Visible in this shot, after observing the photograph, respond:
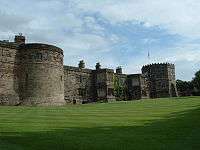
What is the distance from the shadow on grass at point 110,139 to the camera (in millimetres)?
16984

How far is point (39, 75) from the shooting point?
5169 centimetres

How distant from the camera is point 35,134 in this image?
19891 millimetres

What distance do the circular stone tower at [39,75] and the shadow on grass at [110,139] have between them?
29077 millimetres

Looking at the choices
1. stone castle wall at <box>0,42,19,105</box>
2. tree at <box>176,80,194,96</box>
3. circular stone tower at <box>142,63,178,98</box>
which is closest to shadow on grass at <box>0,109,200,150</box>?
stone castle wall at <box>0,42,19,105</box>

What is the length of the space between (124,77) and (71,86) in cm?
1728

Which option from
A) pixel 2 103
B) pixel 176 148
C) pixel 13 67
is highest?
pixel 13 67

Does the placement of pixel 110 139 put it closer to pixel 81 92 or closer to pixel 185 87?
pixel 81 92

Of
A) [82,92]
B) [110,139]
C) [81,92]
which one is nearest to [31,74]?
[81,92]

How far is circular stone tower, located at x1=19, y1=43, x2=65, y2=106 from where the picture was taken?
50938mm

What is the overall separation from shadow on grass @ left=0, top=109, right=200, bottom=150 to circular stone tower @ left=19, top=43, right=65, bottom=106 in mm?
29077

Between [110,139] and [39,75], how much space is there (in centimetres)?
3397

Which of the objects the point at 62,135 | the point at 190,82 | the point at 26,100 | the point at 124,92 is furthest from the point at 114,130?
the point at 190,82

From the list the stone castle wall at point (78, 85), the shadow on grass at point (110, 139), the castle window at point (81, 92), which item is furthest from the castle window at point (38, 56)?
the shadow on grass at point (110, 139)

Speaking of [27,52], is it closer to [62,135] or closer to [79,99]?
[79,99]
